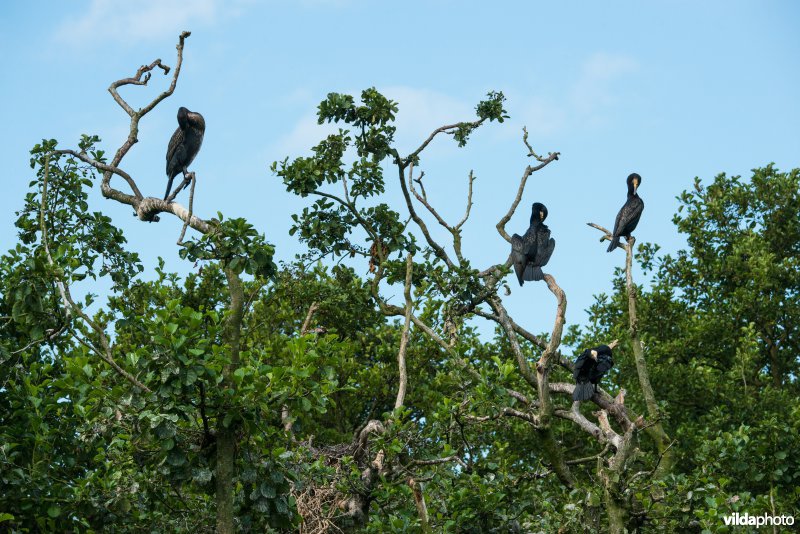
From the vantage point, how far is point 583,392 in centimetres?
1120

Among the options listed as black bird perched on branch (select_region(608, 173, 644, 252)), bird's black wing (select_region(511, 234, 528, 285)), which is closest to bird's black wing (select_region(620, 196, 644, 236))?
black bird perched on branch (select_region(608, 173, 644, 252))

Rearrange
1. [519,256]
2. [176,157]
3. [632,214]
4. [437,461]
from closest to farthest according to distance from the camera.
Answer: [437,461] → [176,157] → [519,256] → [632,214]

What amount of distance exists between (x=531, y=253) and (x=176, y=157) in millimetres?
4980

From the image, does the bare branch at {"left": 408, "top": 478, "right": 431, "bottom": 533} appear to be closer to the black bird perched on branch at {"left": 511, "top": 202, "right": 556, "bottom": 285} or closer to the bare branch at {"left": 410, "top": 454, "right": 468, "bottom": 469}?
the bare branch at {"left": 410, "top": 454, "right": 468, "bottom": 469}

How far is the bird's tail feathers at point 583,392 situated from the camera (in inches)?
439

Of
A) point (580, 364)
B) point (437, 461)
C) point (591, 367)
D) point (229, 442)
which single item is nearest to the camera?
point (229, 442)

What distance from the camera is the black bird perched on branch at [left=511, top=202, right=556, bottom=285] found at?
13.0 metres

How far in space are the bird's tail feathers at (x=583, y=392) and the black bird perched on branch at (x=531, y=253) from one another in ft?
6.48

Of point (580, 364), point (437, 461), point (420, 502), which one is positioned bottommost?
point (420, 502)

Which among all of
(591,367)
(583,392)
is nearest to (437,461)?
(583,392)

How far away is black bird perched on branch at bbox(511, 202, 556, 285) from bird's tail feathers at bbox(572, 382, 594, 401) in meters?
1.98

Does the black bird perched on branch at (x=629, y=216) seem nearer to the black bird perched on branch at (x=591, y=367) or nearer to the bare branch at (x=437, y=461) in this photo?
the black bird perched on branch at (x=591, y=367)

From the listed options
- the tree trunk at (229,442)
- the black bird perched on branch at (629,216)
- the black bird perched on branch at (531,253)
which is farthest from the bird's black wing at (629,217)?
the tree trunk at (229,442)

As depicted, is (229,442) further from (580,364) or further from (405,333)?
(580,364)
